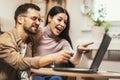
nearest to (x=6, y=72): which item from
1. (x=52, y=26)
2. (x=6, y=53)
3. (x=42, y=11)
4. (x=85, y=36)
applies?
(x=6, y=53)

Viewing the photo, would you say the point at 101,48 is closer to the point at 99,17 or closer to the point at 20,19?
the point at 20,19

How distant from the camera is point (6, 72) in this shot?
5.80 ft

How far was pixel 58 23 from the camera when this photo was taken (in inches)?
106

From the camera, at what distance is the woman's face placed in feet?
8.83

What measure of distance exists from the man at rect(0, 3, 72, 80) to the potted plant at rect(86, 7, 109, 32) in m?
1.13

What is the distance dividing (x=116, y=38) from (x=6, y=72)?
1.65 m

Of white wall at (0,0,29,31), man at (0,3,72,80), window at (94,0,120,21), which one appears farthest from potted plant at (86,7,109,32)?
man at (0,3,72,80)

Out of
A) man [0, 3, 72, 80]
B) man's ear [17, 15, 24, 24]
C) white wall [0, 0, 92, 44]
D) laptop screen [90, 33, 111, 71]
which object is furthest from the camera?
white wall [0, 0, 92, 44]

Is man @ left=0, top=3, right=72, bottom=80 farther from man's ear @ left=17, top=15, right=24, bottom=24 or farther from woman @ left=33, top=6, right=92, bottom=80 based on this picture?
woman @ left=33, top=6, right=92, bottom=80

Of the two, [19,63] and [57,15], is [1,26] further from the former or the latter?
[19,63]

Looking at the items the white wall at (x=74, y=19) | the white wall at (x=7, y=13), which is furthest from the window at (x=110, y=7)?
the white wall at (x=7, y=13)

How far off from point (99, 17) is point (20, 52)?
1496mm

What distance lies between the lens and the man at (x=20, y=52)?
1567 millimetres

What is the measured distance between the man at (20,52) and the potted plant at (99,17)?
1126mm
